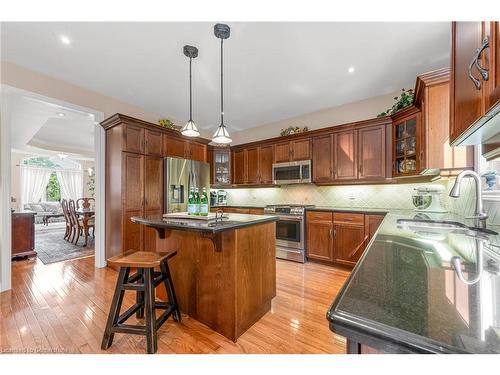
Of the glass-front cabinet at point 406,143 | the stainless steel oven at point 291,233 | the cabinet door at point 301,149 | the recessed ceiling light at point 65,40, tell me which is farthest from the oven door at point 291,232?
the recessed ceiling light at point 65,40

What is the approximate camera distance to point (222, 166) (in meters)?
5.11

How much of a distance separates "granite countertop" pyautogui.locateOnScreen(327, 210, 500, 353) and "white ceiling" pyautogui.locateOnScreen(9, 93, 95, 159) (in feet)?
13.7

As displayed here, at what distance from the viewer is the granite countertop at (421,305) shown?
34cm

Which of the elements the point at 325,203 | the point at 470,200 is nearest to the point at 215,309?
the point at 470,200

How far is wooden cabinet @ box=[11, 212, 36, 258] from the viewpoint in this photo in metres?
3.67

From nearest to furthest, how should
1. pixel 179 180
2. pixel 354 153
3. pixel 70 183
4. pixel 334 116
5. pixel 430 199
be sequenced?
pixel 430 199
pixel 354 153
pixel 179 180
pixel 334 116
pixel 70 183

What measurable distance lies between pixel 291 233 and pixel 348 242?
907 mm

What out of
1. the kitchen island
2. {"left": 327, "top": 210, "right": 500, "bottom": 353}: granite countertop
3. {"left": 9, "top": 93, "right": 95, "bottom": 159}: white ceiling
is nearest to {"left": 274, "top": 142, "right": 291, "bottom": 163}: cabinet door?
the kitchen island

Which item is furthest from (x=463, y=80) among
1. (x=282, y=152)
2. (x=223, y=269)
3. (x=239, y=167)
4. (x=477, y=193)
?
(x=239, y=167)

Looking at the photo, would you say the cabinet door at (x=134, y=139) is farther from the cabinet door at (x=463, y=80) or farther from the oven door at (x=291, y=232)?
the cabinet door at (x=463, y=80)

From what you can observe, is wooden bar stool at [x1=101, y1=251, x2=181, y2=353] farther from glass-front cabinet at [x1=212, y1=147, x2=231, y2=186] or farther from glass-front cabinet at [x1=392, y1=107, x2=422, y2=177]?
glass-front cabinet at [x1=212, y1=147, x2=231, y2=186]

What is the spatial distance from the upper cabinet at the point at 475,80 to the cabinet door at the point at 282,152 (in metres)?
3.04

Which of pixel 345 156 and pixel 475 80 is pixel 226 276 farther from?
pixel 345 156
